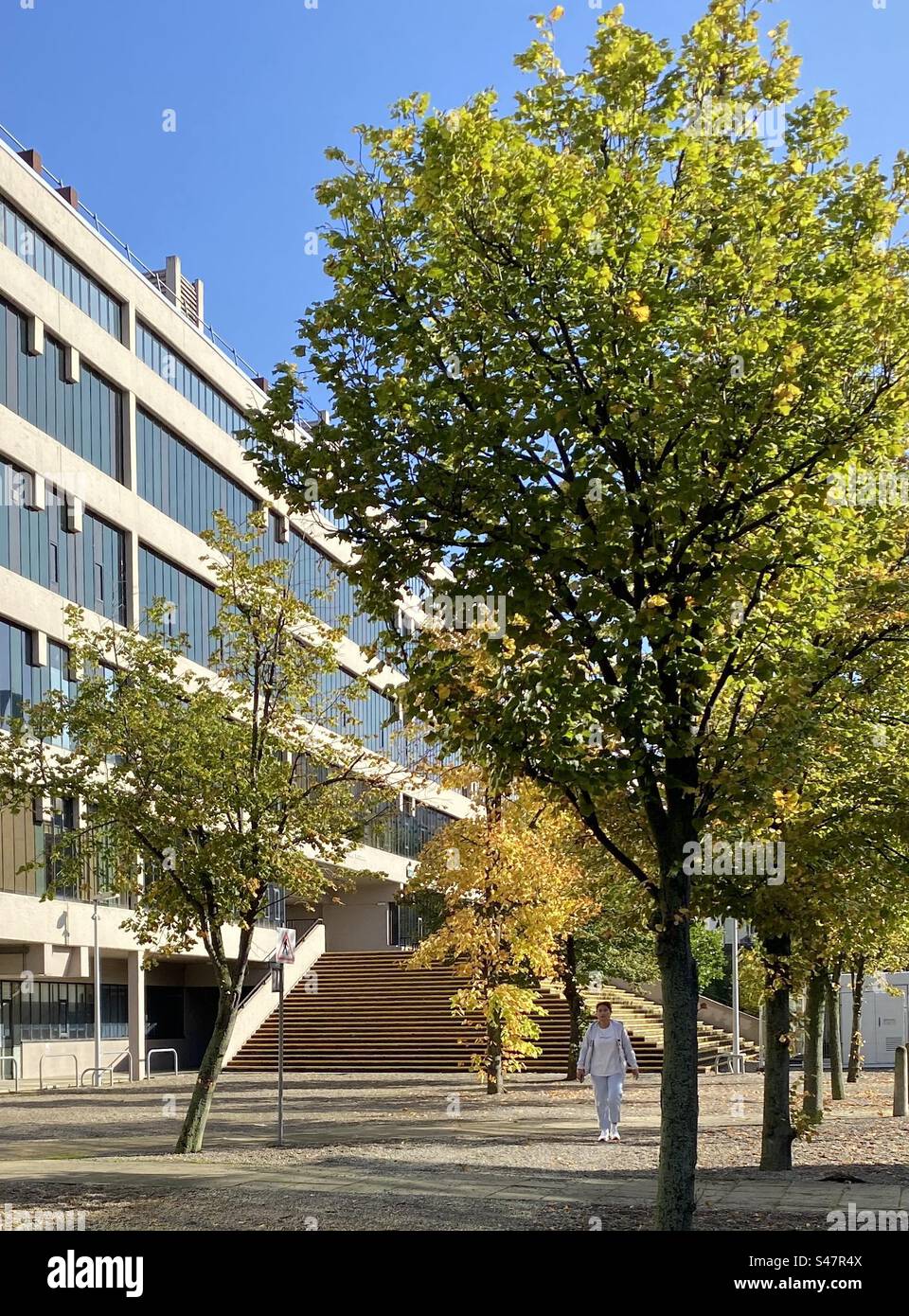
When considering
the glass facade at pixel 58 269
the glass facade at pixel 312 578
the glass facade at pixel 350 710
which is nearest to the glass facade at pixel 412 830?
the glass facade at pixel 350 710

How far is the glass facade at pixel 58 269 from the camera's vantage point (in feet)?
119

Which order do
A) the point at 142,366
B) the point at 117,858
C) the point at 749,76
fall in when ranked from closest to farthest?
1. the point at 749,76
2. the point at 117,858
3. the point at 142,366

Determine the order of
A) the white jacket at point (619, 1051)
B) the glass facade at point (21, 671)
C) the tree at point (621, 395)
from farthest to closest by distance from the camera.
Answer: the glass facade at point (21, 671)
the white jacket at point (619, 1051)
the tree at point (621, 395)

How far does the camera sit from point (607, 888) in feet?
64.8

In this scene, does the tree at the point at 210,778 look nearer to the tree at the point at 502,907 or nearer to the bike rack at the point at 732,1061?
the tree at the point at 502,907

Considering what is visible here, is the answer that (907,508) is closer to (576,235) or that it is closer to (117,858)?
(576,235)

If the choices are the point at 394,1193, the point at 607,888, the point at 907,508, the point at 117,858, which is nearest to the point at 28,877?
the point at 117,858

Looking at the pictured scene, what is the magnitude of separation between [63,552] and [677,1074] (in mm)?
30379

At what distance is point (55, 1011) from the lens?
4078 cm

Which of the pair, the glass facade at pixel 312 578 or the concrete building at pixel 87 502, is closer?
the concrete building at pixel 87 502

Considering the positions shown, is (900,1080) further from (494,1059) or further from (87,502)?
(87,502)

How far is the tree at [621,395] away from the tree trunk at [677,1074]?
2 cm

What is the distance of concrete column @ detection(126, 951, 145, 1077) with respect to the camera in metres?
42.6

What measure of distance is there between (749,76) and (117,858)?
12.9 meters
